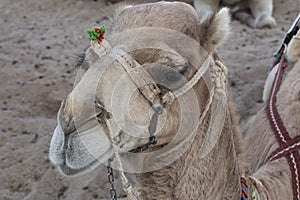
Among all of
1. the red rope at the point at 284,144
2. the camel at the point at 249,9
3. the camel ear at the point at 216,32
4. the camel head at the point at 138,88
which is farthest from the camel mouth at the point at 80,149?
the camel at the point at 249,9

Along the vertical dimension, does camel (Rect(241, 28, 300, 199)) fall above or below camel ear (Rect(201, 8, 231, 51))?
below

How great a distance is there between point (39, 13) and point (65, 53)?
125 centimetres

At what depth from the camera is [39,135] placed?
3.15m

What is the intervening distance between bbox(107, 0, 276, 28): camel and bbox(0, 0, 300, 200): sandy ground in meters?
0.11

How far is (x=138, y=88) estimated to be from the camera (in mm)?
1431

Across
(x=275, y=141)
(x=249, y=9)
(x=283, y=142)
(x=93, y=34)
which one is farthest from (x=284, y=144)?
(x=249, y=9)

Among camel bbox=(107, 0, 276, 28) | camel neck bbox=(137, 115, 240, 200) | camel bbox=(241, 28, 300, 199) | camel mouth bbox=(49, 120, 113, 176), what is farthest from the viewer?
camel bbox=(107, 0, 276, 28)

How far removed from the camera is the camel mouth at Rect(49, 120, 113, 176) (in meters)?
1.36

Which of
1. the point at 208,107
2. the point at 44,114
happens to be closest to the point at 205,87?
the point at 208,107

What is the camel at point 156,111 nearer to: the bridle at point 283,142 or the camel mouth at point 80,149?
the camel mouth at point 80,149

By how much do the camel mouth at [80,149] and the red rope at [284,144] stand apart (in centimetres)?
81

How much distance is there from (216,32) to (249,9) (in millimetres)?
4091

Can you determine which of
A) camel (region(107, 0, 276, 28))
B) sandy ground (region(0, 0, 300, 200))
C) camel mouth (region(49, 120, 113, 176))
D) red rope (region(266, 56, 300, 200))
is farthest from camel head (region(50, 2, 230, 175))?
camel (region(107, 0, 276, 28))

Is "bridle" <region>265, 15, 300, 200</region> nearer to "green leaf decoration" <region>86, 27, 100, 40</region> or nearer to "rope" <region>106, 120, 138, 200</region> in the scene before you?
"rope" <region>106, 120, 138, 200</region>
